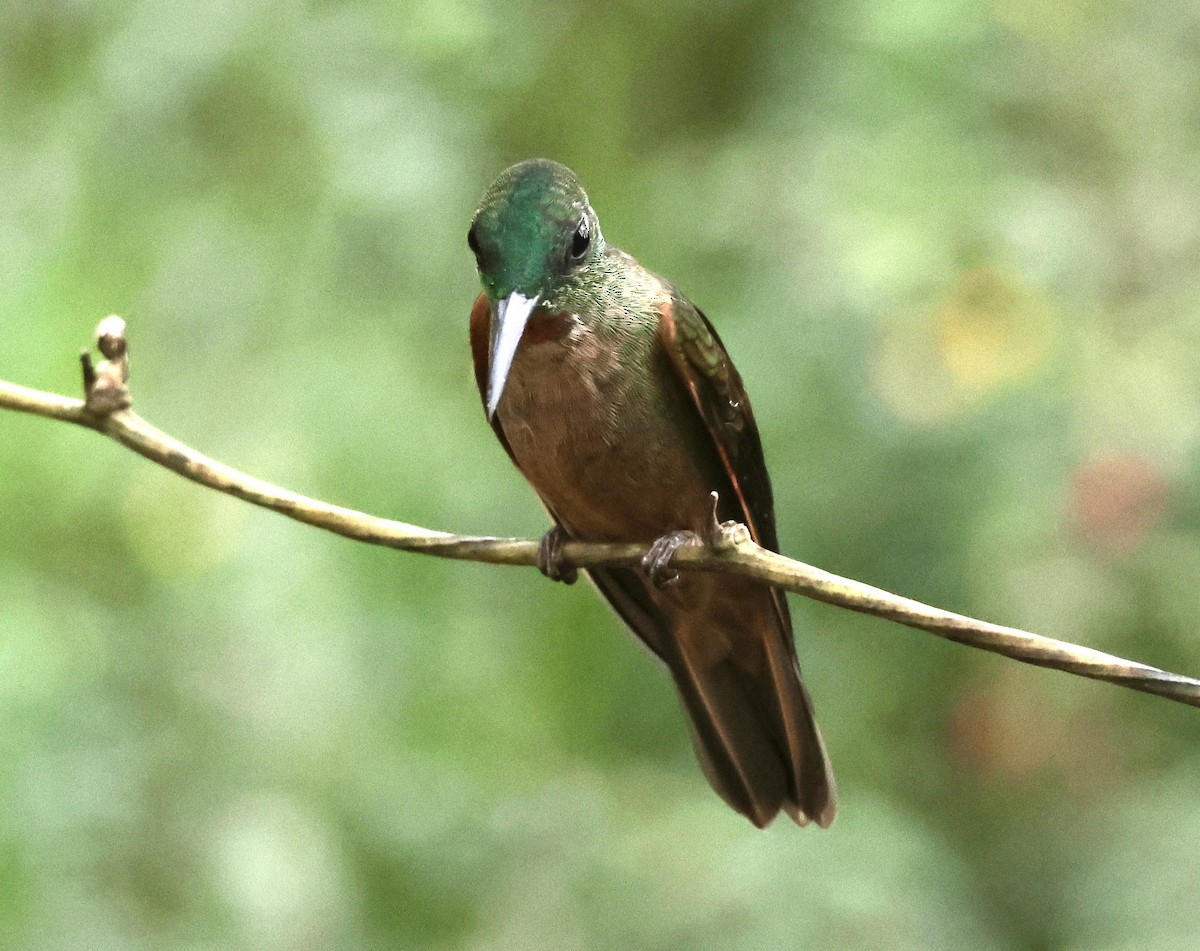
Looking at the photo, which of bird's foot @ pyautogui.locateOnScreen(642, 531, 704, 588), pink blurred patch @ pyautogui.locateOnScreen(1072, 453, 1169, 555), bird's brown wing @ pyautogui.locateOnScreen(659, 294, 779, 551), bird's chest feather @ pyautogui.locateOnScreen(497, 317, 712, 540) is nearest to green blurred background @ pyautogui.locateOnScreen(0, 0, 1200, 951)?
pink blurred patch @ pyautogui.locateOnScreen(1072, 453, 1169, 555)

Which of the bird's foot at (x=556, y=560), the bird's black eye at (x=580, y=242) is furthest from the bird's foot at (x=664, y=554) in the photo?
the bird's black eye at (x=580, y=242)

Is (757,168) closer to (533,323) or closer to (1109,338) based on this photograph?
(1109,338)

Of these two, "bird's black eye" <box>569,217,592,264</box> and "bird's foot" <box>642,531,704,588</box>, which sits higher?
"bird's black eye" <box>569,217,592,264</box>

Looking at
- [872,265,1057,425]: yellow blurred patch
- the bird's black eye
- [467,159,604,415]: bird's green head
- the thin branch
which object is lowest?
the thin branch

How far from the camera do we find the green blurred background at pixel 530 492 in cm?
376

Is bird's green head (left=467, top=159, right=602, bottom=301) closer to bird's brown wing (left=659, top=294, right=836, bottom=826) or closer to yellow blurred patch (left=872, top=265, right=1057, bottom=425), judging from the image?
bird's brown wing (left=659, top=294, right=836, bottom=826)

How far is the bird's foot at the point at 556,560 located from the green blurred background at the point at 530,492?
1.01 m

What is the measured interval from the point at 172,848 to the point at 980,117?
2757 millimetres

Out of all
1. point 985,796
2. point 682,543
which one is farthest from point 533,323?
point 985,796

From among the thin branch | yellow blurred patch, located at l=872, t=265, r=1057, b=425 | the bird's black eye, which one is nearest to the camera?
the thin branch

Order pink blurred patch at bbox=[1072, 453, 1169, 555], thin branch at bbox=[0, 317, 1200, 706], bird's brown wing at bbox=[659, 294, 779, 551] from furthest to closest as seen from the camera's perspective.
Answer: pink blurred patch at bbox=[1072, 453, 1169, 555] < bird's brown wing at bbox=[659, 294, 779, 551] < thin branch at bbox=[0, 317, 1200, 706]

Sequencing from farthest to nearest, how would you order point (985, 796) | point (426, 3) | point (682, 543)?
point (985, 796) < point (426, 3) < point (682, 543)

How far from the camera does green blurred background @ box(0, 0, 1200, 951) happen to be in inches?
Result: 148

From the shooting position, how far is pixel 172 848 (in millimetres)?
3822
